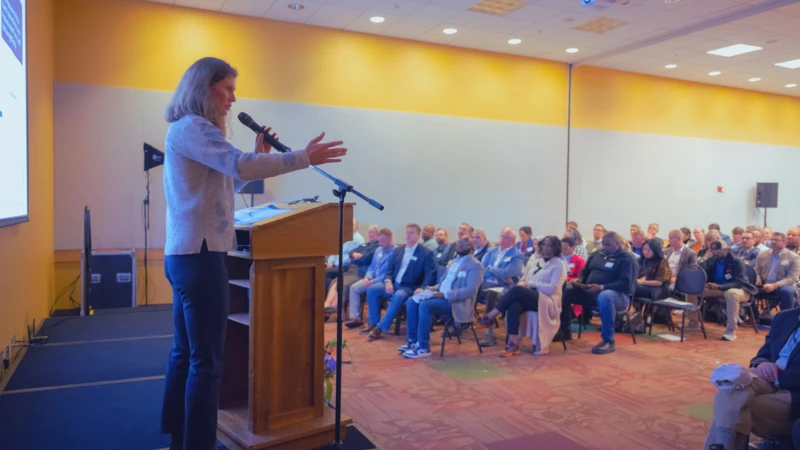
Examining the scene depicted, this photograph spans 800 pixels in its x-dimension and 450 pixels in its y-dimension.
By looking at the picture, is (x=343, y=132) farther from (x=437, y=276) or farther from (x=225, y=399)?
(x=225, y=399)

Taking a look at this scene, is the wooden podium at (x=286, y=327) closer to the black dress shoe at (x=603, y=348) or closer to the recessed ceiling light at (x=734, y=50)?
the black dress shoe at (x=603, y=348)

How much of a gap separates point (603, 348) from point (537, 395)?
5.23ft

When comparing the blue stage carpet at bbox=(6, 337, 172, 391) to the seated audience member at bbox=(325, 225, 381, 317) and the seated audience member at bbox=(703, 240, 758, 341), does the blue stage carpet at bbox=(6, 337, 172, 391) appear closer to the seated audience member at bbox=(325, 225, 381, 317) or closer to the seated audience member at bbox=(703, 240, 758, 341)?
the seated audience member at bbox=(325, 225, 381, 317)

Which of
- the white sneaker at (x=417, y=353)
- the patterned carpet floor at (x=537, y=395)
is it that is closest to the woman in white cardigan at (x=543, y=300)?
the patterned carpet floor at (x=537, y=395)

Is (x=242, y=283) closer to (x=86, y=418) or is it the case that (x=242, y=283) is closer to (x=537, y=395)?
(x=86, y=418)

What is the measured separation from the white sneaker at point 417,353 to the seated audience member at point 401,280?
704 millimetres

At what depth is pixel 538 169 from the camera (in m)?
10.0

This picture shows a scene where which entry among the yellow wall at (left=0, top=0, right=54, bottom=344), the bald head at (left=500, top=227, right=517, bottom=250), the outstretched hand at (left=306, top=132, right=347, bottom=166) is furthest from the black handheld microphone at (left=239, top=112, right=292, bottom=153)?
the bald head at (left=500, top=227, right=517, bottom=250)

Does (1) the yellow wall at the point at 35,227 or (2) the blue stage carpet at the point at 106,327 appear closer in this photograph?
(1) the yellow wall at the point at 35,227

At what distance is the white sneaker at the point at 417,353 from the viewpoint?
5.15m

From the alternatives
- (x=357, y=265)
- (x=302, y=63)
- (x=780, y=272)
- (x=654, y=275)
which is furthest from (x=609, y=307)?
(x=302, y=63)

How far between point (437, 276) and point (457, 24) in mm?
3998

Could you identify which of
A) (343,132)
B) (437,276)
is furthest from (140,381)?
(343,132)

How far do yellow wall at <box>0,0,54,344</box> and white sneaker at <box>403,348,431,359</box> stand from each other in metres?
3.00
